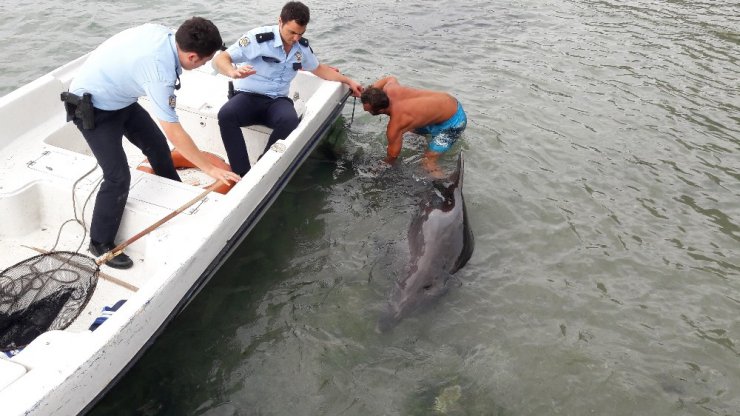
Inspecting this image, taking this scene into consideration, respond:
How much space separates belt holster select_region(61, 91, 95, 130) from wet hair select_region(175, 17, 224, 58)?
907mm

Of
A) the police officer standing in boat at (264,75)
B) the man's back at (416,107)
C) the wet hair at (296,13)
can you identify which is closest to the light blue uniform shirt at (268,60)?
the police officer standing in boat at (264,75)

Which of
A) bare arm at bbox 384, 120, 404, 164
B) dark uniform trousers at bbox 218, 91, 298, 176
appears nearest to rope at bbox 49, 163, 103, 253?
dark uniform trousers at bbox 218, 91, 298, 176

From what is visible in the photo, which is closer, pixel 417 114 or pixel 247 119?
pixel 247 119

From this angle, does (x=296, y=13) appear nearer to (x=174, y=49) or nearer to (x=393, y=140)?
(x=174, y=49)

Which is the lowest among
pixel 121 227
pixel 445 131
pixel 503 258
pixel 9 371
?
pixel 503 258

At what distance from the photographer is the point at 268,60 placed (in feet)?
20.2

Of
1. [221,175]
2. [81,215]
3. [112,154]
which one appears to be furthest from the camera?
[81,215]

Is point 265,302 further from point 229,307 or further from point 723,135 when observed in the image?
point 723,135

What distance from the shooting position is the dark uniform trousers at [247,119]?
600 cm

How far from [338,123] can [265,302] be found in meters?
3.77

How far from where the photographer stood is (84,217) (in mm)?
5188

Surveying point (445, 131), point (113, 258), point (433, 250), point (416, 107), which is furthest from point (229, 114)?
point (445, 131)

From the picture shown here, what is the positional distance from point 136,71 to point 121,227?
5.15 feet

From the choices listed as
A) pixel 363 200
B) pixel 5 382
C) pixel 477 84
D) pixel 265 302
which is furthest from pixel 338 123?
pixel 5 382
